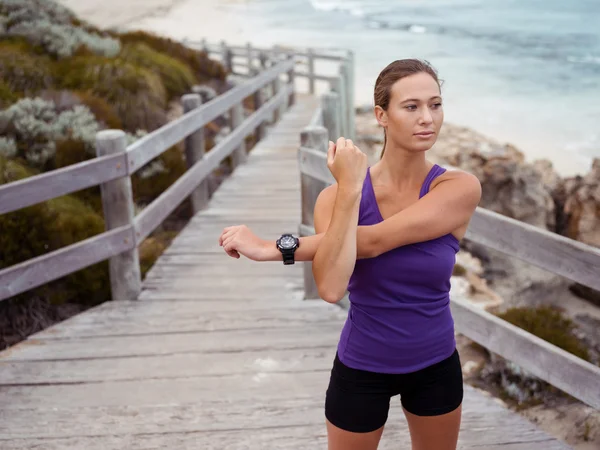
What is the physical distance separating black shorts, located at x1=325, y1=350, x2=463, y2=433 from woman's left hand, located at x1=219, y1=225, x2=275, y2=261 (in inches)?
14.3

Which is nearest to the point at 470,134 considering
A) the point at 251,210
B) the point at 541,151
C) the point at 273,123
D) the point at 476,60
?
the point at 273,123

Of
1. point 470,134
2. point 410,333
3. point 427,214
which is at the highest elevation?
point 427,214

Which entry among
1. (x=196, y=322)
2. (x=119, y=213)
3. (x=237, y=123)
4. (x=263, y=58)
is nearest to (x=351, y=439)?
(x=196, y=322)

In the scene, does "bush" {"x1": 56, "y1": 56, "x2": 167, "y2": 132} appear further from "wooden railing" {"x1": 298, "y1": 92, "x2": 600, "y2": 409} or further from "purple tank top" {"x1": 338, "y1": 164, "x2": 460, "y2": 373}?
"purple tank top" {"x1": 338, "y1": 164, "x2": 460, "y2": 373}

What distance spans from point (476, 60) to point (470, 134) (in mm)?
27223

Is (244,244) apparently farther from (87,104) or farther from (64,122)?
(87,104)

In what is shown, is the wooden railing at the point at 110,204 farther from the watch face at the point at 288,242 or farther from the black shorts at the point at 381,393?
the black shorts at the point at 381,393

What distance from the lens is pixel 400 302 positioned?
1759 millimetres

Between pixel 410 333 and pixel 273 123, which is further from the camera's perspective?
pixel 273 123

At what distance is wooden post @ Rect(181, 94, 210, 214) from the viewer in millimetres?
6496

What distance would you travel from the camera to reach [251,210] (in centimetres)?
693

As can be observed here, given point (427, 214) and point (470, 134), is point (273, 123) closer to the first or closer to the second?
point (470, 134)

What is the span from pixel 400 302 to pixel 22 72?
7.96m

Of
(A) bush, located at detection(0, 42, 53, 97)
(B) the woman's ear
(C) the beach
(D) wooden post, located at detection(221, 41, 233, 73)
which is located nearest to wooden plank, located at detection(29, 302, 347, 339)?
(B) the woman's ear
